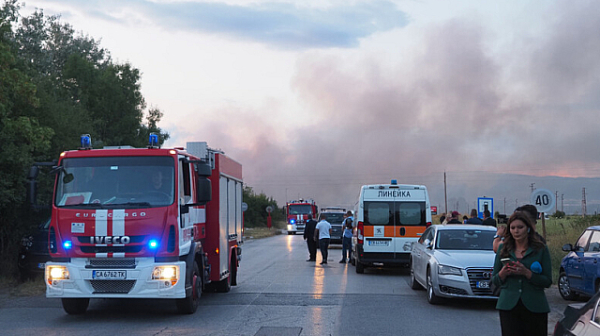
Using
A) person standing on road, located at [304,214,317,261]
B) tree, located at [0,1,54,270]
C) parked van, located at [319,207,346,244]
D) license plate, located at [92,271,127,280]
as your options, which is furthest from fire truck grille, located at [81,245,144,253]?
parked van, located at [319,207,346,244]

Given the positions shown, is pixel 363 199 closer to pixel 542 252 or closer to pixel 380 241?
pixel 380 241

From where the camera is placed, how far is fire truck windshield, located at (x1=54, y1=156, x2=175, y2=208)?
Answer: 11156mm

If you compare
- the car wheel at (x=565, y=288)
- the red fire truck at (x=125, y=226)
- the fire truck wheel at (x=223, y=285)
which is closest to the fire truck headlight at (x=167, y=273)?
the red fire truck at (x=125, y=226)

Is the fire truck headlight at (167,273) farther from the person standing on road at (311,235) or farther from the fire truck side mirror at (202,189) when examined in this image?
the person standing on road at (311,235)

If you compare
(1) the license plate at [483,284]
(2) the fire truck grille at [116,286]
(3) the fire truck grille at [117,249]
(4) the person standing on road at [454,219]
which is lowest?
(1) the license plate at [483,284]

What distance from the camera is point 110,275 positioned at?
10906 millimetres

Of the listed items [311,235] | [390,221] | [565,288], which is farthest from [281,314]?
[311,235]

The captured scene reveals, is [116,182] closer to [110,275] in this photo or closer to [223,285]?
[110,275]

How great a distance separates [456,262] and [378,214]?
7.63 meters

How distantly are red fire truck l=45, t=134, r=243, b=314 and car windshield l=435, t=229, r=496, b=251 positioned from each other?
531cm

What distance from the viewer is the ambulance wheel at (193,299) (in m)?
11.6

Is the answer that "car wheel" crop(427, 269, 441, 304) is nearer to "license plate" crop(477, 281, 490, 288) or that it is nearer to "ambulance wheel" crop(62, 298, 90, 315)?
"license plate" crop(477, 281, 490, 288)

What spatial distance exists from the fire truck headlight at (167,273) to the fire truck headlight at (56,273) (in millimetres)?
1430

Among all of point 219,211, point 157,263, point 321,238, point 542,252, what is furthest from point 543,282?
point 321,238
